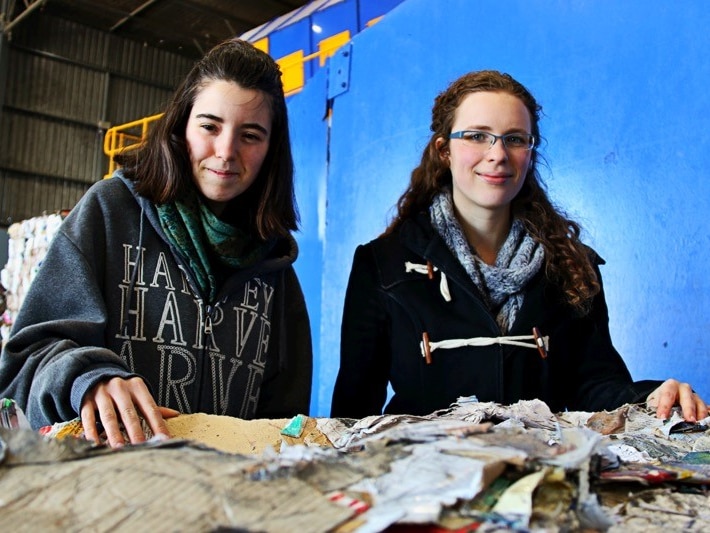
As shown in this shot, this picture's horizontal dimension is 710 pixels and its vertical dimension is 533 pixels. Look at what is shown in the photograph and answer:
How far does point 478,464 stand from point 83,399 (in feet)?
1.63

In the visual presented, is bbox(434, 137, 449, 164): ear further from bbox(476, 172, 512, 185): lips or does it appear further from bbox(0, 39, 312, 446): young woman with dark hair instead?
bbox(0, 39, 312, 446): young woman with dark hair

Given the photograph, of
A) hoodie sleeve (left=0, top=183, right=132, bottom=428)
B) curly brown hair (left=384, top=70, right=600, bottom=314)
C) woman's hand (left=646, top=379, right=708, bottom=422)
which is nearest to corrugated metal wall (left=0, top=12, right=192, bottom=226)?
curly brown hair (left=384, top=70, right=600, bottom=314)

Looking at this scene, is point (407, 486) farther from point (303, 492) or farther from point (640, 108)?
point (640, 108)

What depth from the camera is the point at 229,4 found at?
962cm

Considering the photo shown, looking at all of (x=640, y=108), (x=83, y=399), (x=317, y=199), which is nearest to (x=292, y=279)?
(x=83, y=399)

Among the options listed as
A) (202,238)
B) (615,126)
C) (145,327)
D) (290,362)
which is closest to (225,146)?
(202,238)

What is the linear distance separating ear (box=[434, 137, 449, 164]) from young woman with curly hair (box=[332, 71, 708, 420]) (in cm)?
3

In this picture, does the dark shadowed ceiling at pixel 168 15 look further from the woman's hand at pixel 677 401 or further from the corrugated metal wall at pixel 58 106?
the woman's hand at pixel 677 401

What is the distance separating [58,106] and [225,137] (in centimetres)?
995

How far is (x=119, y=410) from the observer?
780 millimetres

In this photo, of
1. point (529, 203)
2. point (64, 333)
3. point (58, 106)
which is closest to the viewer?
point (64, 333)

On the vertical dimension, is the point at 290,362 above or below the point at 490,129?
below

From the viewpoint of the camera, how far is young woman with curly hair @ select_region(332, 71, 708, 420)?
1299 millimetres

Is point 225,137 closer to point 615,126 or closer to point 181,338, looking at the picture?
point 181,338
